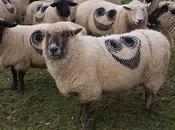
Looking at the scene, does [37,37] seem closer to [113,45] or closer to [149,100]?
[113,45]

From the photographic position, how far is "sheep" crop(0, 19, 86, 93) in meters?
6.75

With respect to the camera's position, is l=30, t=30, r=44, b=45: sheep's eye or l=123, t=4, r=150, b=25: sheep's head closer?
l=30, t=30, r=44, b=45: sheep's eye

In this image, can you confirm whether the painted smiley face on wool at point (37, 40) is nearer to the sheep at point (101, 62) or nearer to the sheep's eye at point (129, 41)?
the sheep at point (101, 62)

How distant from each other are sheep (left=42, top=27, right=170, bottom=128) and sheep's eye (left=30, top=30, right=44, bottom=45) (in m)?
1.44

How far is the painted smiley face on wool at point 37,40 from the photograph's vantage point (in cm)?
683

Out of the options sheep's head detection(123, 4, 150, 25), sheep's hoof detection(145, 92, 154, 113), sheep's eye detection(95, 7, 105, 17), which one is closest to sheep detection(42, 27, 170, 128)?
sheep's hoof detection(145, 92, 154, 113)

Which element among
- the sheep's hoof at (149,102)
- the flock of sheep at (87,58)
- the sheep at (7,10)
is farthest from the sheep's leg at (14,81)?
the sheep at (7,10)

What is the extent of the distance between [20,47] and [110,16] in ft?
8.31

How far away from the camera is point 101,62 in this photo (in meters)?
5.43

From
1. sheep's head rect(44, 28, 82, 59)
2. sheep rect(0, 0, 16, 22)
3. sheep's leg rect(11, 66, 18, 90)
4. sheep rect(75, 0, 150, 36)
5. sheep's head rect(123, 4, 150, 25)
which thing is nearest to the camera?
sheep's head rect(44, 28, 82, 59)

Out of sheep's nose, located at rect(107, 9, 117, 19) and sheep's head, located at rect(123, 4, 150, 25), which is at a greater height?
sheep's head, located at rect(123, 4, 150, 25)

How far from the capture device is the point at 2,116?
622cm

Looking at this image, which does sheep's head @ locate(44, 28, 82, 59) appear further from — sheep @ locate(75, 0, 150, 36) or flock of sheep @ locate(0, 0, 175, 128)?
sheep @ locate(75, 0, 150, 36)

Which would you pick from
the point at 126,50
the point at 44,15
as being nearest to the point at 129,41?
the point at 126,50
